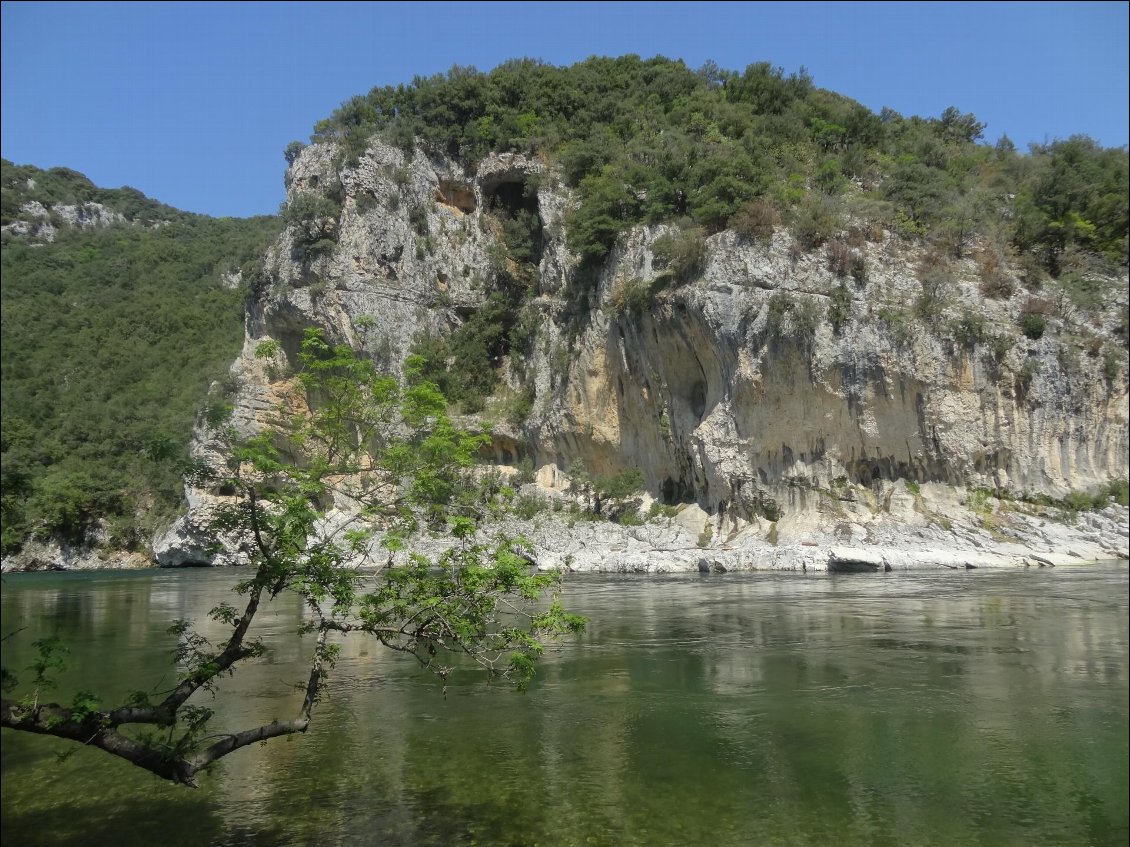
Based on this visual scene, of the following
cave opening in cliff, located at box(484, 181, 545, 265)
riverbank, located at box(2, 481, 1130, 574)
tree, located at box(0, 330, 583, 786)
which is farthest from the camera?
cave opening in cliff, located at box(484, 181, 545, 265)

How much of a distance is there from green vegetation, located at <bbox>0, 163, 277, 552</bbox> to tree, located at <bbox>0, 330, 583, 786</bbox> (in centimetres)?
81

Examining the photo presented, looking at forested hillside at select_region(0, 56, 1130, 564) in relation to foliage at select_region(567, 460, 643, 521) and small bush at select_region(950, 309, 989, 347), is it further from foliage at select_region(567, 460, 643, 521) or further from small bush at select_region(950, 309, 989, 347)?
foliage at select_region(567, 460, 643, 521)

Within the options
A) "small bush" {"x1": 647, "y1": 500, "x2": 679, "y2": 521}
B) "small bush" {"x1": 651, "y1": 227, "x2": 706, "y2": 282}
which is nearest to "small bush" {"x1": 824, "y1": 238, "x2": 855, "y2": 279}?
"small bush" {"x1": 651, "y1": 227, "x2": 706, "y2": 282}

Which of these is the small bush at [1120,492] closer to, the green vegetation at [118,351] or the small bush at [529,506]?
the small bush at [529,506]

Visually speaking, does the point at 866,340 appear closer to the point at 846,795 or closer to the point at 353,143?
the point at 846,795

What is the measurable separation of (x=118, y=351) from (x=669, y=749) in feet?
166

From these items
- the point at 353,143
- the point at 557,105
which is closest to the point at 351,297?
the point at 353,143

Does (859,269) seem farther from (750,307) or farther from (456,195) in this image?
(456,195)

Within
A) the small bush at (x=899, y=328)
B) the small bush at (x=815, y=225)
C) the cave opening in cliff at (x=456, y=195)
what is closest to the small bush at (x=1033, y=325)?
the small bush at (x=899, y=328)

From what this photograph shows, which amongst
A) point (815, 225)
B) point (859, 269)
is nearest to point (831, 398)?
point (859, 269)

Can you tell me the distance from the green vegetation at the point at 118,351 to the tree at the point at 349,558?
814 millimetres

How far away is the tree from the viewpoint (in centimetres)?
519

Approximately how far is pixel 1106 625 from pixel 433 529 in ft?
37.3

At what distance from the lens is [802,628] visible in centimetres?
1562
